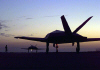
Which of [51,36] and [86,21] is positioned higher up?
[86,21]

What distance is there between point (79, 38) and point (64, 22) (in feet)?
14.7
